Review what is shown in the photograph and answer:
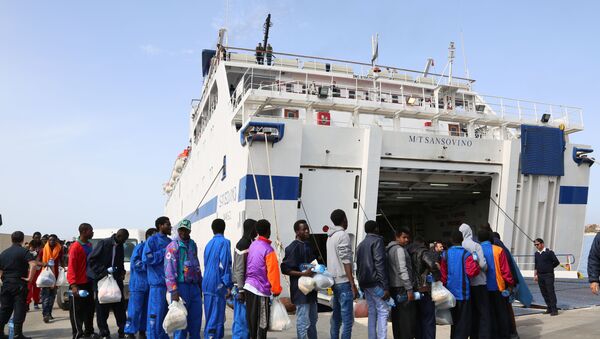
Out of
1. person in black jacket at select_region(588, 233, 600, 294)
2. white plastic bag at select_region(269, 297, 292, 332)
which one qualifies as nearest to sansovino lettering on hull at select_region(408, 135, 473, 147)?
person in black jacket at select_region(588, 233, 600, 294)

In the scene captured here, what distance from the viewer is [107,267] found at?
263 inches

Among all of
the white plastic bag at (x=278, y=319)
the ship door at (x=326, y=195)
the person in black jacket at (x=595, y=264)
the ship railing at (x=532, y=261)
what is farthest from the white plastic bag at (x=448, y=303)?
the ship railing at (x=532, y=261)

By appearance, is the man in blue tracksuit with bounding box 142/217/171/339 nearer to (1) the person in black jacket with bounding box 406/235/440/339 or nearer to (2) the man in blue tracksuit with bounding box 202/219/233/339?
(2) the man in blue tracksuit with bounding box 202/219/233/339

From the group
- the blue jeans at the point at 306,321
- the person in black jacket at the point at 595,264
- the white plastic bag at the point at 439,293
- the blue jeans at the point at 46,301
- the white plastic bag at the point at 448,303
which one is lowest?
the blue jeans at the point at 46,301

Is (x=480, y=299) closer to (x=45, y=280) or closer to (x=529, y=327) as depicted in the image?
(x=529, y=327)

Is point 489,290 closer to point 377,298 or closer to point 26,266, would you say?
point 377,298

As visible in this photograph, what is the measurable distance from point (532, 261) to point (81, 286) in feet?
34.0

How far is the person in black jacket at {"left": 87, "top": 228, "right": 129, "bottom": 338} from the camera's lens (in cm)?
657

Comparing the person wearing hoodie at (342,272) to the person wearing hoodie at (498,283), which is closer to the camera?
the person wearing hoodie at (342,272)

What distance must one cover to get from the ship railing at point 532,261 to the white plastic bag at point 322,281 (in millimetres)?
7862

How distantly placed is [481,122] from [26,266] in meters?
9.86

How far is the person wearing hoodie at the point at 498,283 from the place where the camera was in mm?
6109

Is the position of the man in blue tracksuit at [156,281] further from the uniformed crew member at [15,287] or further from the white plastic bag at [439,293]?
the white plastic bag at [439,293]

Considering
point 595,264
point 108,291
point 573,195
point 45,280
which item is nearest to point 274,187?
point 45,280
